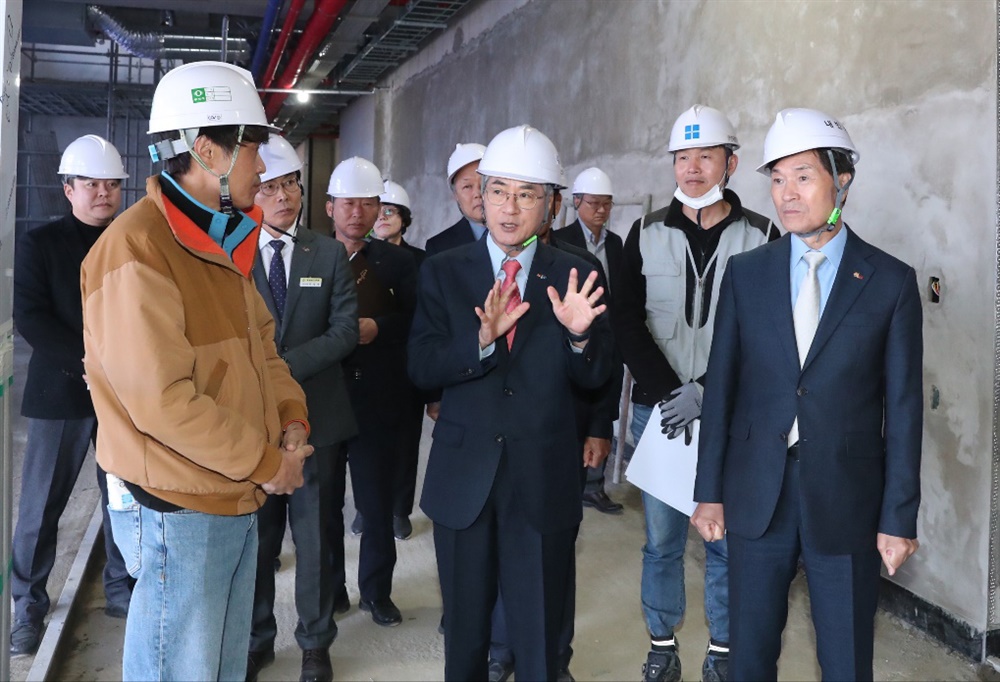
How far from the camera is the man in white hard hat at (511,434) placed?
8.32ft

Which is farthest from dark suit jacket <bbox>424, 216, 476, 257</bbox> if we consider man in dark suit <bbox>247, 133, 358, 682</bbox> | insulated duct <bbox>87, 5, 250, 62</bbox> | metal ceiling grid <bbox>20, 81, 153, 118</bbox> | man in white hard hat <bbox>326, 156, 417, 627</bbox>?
metal ceiling grid <bbox>20, 81, 153, 118</bbox>

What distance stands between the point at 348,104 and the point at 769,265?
53.8 feet

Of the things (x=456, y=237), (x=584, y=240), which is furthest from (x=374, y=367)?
(x=584, y=240)

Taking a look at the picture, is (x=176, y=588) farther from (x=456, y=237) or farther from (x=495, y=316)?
(x=456, y=237)

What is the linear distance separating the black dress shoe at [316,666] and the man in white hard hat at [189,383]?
1.11 metres

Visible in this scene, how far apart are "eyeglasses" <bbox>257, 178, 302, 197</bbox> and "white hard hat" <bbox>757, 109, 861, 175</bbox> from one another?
68.7 inches

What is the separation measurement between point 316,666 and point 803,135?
250cm

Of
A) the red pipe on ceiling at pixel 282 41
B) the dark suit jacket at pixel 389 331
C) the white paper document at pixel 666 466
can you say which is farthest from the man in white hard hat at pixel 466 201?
the red pipe on ceiling at pixel 282 41

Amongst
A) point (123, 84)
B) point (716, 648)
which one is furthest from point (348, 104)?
point (716, 648)

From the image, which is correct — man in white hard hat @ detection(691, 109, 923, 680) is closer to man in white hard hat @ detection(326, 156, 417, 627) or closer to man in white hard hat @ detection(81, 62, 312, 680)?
man in white hard hat @ detection(81, 62, 312, 680)

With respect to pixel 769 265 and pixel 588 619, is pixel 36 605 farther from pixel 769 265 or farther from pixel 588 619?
pixel 769 265

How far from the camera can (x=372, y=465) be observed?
3984 mm

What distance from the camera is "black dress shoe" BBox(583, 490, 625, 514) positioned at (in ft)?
18.2

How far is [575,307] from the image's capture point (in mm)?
2447
